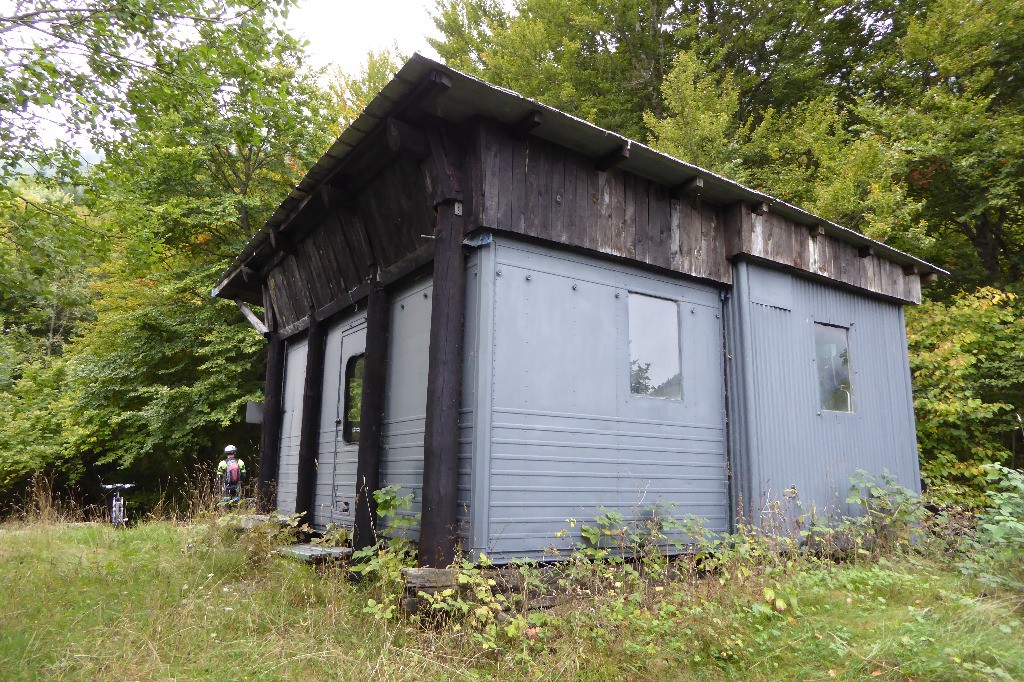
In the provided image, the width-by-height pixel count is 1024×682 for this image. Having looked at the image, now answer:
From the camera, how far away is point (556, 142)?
6.90 m

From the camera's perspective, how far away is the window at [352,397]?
8680mm

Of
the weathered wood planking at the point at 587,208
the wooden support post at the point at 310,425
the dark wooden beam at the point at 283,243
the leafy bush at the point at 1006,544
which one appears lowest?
the leafy bush at the point at 1006,544

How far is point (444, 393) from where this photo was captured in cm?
607

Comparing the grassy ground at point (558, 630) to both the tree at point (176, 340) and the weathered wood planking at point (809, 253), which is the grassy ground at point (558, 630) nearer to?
the weathered wood planking at point (809, 253)

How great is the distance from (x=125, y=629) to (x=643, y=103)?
19.1 meters

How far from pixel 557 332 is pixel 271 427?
651 cm

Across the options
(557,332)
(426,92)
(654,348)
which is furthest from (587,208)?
(426,92)

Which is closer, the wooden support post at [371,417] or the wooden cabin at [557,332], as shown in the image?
the wooden cabin at [557,332]

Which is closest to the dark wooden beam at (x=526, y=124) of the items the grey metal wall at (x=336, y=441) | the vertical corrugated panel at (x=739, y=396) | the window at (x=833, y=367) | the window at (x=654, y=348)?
the window at (x=654, y=348)

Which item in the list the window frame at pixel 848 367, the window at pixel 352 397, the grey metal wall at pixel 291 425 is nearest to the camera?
the window at pixel 352 397

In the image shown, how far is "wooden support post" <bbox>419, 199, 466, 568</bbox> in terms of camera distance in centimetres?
582

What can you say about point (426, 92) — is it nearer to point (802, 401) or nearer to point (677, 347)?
point (677, 347)

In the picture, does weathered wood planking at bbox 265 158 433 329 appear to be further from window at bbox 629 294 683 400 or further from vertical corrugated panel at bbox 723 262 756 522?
vertical corrugated panel at bbox 723 262 756 522

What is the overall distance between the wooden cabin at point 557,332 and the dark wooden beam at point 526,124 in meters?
0.02
